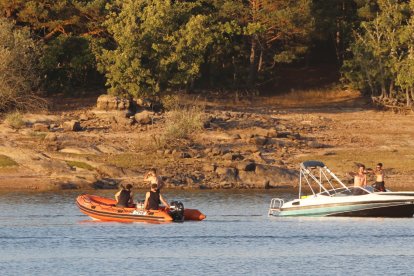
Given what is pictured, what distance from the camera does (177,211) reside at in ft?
141

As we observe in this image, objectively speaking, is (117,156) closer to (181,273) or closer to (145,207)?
(145,207)

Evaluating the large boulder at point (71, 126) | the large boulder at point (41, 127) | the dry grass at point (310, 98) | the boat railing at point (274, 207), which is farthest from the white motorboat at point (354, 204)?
the dry grass at point (310, 98)

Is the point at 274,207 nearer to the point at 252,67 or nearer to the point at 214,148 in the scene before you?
the point at 214,148

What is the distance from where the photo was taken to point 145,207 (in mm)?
43281

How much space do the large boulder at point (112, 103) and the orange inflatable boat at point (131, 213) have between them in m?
18.2

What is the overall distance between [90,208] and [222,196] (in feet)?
30.1

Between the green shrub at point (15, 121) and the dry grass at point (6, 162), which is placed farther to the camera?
the green shrub at point (15, 121)

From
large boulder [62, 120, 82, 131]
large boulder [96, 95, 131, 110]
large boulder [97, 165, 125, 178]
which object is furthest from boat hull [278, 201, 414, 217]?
large boulder [96, 95, 131, 110]

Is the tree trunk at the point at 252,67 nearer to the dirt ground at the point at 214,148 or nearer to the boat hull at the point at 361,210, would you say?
the dirt ground at the point at 214,148

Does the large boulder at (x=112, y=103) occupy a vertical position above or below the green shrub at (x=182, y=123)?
above

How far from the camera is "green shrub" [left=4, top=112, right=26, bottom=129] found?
58625 mm

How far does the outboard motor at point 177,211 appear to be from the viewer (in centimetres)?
4292

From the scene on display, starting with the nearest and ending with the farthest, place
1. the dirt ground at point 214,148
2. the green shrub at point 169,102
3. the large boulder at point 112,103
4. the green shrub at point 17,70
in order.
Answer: the dirt ground at point 214,148 → the green shrub at point 17,70 → the large boulder at point 112,103 → the green shrub at point 169,102

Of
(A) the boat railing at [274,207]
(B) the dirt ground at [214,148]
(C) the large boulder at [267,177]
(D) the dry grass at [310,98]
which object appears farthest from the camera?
(D) the dry grass at [310,98]
